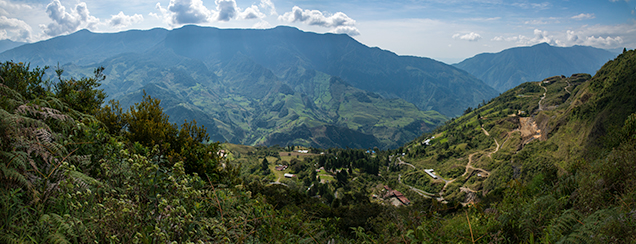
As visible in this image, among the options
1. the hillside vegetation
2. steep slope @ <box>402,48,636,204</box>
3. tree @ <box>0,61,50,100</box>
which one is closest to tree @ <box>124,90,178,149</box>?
the hillside vegetation

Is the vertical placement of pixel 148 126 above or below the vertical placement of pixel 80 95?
below

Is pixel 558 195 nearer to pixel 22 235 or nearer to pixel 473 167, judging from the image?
pixel 22 235

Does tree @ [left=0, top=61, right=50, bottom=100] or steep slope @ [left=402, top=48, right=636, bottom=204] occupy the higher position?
tree @ [left=0, top=61, right=50, bottom=100]

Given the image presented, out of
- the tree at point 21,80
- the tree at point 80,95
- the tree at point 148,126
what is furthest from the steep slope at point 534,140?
the tree at point 80,95

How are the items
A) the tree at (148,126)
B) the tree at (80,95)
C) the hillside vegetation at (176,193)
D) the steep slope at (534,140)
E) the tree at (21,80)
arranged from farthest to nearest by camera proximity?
the steep slope at (534,140), the tree at (80,95), the tree at (148,126), the tree at (21,80), the hillside vegetation at (176,193)

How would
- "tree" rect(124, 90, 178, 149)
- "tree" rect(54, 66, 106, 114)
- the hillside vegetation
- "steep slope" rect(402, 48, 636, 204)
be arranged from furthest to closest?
1. "steep slope" rect(402, 48, 636, 204)
2. "tree" rect(54, 66, 106, 114)
3. "tree" rect(124, 90, 178, 149)
4. the hillside vegetation

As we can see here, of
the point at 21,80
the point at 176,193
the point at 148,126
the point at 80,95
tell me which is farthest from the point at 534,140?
the point at 21,80

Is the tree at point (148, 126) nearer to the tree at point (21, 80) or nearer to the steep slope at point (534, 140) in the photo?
the tree at point (21, 80)

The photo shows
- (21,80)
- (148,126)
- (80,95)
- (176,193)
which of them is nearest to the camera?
(176,193)

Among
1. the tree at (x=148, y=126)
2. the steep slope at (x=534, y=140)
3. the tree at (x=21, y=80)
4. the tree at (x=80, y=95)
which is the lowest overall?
the steep slope at (x=534, y=140)

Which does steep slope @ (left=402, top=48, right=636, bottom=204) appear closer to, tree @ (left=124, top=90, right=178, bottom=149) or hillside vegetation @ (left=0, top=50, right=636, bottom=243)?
hillside vegetation @ (left=0, top=50, right=636, bottom=243)

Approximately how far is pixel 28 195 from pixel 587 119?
70.9m

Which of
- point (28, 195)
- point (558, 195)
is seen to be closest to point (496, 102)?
point (558, 195)

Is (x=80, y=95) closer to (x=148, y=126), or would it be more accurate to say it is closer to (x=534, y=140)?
(x=148, y=126)
